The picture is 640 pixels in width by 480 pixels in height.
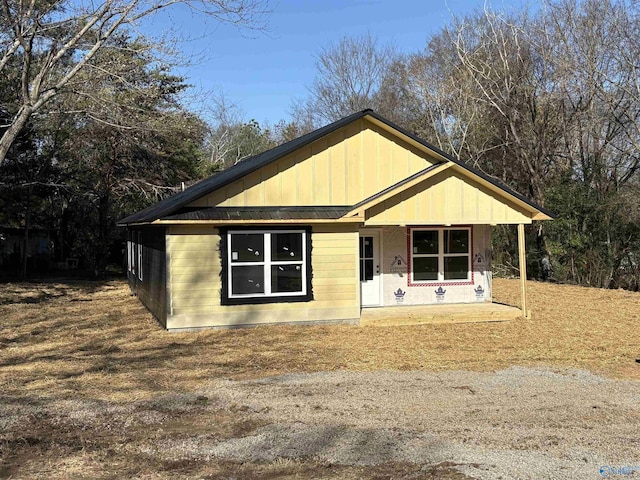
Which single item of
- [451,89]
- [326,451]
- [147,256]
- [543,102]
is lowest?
[326,451]

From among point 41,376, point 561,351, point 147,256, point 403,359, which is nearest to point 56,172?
point 147,256

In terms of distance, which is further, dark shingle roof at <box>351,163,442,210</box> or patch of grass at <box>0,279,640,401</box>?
dark shingle roof at <box>351,163,442,210</box>

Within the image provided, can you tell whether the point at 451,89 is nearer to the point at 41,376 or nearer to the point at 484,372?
the point at 484,372

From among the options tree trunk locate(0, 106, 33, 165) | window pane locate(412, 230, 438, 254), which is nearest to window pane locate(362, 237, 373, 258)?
window pane locate(412, 230, 438, 254)

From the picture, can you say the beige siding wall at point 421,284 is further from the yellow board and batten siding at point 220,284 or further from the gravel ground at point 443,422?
the gravel ground at point 443,422

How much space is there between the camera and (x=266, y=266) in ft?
36.7

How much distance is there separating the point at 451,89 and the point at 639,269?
40.2 feet

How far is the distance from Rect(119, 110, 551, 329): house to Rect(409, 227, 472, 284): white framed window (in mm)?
1576

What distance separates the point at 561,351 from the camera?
9070 millimetres

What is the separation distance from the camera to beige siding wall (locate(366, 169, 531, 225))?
1152 centimetres

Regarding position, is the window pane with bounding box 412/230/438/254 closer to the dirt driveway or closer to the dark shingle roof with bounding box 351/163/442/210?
the dark shingle roof with bounding box 351/163/442/210

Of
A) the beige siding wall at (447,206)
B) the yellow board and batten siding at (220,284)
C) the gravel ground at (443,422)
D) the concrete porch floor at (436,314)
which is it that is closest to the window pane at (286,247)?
the yellow board and batten siding at (220,284)

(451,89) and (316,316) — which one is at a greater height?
(451,89)

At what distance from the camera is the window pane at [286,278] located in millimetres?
11289
